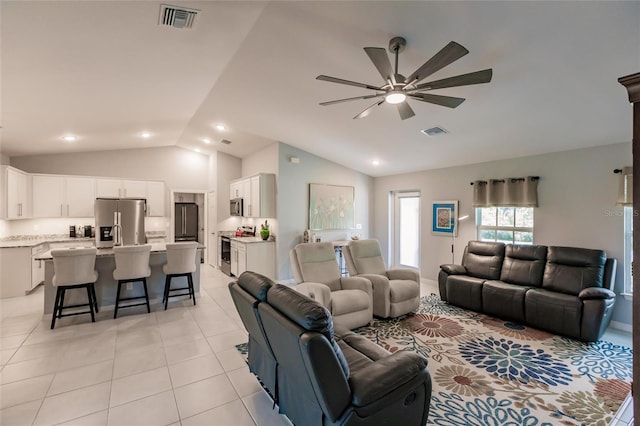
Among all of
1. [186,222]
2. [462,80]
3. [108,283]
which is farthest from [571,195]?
[186,222]

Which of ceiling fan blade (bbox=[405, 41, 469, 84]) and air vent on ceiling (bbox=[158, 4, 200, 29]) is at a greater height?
air vent on ceiling (bbox=[158, 4, 200, 29])

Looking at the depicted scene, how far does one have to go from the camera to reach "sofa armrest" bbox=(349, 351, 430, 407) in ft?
→ 5.14

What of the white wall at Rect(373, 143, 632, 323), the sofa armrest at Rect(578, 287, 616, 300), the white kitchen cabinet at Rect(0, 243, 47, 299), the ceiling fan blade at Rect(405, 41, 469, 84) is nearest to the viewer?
the ceiling fan blade at Rect(405, 41, 469, 84)

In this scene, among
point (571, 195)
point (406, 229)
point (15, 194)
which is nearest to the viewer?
point (571, 195)

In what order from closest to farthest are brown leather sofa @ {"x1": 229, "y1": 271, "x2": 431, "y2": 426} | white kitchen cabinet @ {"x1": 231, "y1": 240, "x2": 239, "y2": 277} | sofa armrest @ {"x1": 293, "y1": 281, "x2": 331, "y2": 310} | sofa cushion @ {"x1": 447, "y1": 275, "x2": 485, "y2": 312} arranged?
brown leather sofa @ {"x1": 229, "y1": 271, "x2": 431, "y2": 426}, sofa armrest @ {"x1": 293, "y1": 281, "x2": 331, "y2": 310}, sofa cushion @ {"x1": 447, "y1": 275, "x2": 485, "y2": 312}, white kitchen cabinet @ {"x1": 231, "y1": 240, "x2": 239, "y2": 277}

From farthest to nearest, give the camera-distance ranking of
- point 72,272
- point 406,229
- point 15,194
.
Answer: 1. point 406,229
2. point 15,194
3. point 72,272

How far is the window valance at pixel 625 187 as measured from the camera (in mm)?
3510

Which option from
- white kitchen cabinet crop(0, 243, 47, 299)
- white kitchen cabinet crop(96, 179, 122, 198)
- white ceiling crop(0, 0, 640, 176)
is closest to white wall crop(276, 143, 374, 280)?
white ceiling crop(0, 0, 640, 176)

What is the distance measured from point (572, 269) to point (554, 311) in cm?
67

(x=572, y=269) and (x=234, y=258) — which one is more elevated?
(x=572, y=269)

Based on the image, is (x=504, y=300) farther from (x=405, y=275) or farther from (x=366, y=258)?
(x=366, y=258)

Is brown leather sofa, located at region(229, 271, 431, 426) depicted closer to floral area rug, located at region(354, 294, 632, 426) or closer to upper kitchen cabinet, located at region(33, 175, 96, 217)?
floral area rug, located at region(354, 294, 632, 426)

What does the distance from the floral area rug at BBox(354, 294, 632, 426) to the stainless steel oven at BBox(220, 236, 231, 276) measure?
403 centimetres

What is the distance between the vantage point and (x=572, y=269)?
3.75m
